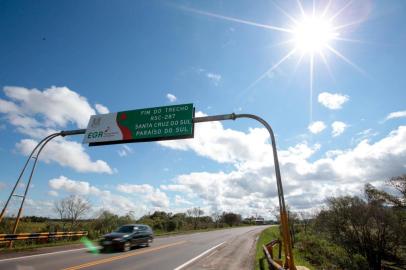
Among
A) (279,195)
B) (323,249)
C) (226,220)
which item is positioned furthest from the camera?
(226,220)

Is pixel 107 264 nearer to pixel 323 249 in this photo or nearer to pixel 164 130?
pixel 164 130

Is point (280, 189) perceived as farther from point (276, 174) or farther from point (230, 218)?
point (230, 218)

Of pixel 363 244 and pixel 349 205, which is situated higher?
pixel 349 205

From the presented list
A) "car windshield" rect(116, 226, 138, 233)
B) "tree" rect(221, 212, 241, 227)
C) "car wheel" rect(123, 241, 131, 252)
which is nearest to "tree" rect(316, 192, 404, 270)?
"car windshield" rect(116, 226, 138, 233)

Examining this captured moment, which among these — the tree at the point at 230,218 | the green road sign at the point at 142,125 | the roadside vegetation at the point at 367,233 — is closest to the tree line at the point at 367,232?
the roadside vegetation at the point at 367,233

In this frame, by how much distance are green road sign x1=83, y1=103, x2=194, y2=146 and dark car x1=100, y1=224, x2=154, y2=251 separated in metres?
5.77

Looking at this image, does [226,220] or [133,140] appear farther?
[226,220]

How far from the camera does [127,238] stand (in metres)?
15.1

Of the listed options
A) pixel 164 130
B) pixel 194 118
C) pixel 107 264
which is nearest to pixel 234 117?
pixel 194 118

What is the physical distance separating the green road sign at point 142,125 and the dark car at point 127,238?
577 cm

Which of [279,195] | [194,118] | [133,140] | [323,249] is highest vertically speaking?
[194,118]

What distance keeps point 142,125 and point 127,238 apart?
737 cm

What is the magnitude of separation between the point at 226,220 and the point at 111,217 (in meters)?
75.8

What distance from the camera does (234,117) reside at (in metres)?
10.9
